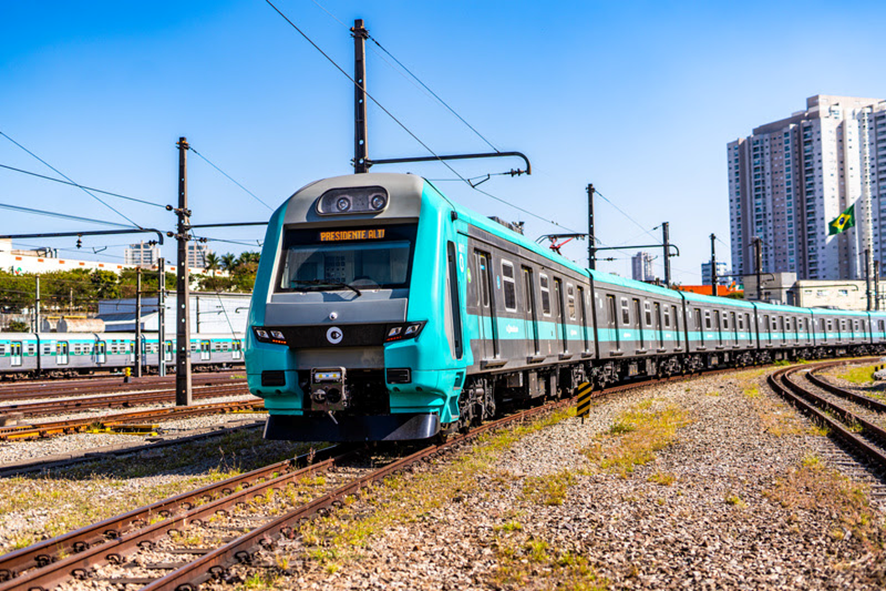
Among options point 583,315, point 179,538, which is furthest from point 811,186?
point 179,538

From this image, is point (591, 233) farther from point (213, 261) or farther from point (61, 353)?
point (213, 261)

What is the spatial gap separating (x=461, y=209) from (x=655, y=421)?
260 inches

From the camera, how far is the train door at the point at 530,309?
14164 millimetres

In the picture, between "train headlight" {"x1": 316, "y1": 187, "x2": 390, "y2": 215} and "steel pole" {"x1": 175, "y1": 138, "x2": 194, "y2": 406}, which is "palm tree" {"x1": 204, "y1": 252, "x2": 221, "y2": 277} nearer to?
"steel pole" {"x1": 175, "y1": 138, "x2": 194, "y2": 406}

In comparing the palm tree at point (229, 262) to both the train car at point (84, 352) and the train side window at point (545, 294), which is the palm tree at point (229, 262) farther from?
the train side window at point (545, 294)

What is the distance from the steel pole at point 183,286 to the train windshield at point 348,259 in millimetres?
11572

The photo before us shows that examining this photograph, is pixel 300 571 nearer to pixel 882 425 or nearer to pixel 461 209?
pixel 461 209

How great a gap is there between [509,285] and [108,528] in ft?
25.7

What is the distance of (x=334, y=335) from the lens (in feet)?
31.6

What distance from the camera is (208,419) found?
60.4 feet

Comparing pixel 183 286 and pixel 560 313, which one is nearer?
pixel 560 313

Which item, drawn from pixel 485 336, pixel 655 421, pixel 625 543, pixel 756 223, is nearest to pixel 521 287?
pixel 485 336

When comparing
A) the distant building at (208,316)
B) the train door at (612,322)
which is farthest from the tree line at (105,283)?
the train door at (612,322)

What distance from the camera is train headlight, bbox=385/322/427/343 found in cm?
952
